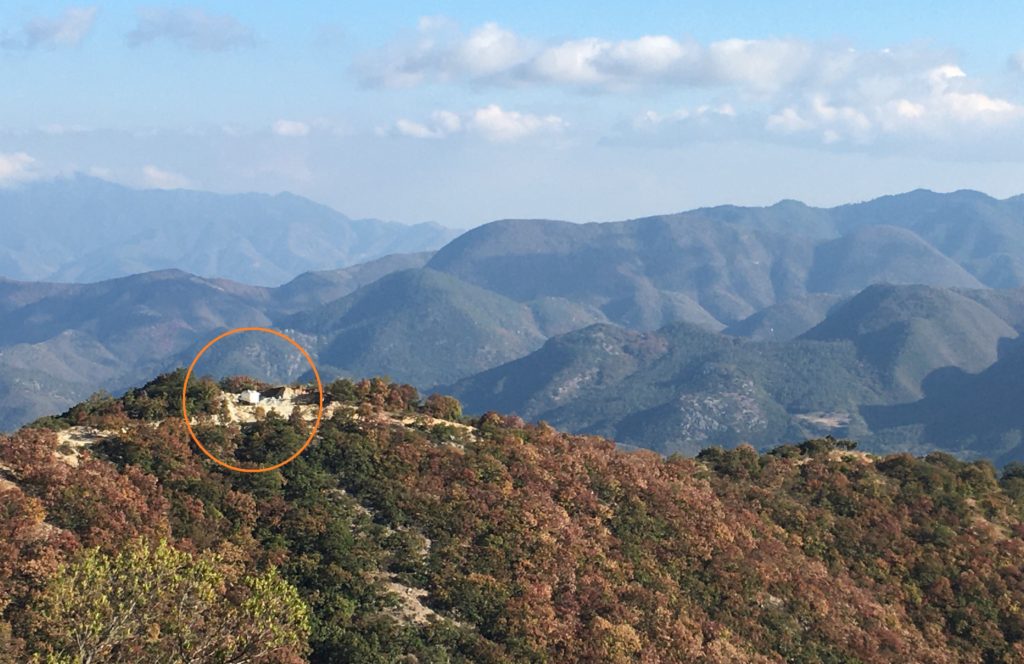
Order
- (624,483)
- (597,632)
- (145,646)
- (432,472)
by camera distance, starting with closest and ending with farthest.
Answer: (145,646) < (597,632) < (432,472) < (624,483)

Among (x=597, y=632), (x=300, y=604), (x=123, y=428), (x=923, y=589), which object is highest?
(x=123, y=428)

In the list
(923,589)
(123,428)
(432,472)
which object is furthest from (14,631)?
(923,589)

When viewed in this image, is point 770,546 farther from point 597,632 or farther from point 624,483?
point 597,632

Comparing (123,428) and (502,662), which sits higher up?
(123,428)

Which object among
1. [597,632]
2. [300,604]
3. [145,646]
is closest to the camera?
[145,646]

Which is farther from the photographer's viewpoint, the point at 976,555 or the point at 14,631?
the point at 976,555

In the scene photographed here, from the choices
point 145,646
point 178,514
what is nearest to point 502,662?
point 145,646
